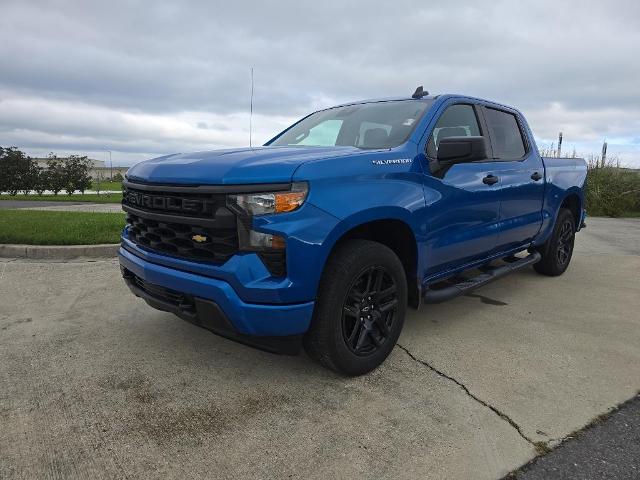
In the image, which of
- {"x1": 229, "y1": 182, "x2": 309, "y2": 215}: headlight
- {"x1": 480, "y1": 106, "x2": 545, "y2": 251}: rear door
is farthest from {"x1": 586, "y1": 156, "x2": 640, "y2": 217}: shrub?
{"x1": 229, "y1": 182, "x2": 309, "y2": 215}: headlight

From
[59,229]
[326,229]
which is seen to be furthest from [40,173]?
[326,229]

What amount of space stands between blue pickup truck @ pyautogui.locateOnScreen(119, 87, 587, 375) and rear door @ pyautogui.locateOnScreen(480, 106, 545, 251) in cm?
19

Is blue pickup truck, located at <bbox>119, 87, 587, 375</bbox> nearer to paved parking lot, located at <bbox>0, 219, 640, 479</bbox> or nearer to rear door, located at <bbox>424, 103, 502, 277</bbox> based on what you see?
rear door, located at <bbox>424, 103, 502, 277</bbox>

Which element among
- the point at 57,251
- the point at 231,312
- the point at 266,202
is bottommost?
the point at 57,251

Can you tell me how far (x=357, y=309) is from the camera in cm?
291

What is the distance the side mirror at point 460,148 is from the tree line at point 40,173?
74.2ft

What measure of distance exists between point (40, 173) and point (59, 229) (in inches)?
722

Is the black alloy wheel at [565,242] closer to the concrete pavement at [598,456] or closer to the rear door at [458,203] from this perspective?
the rear door at [458,203]

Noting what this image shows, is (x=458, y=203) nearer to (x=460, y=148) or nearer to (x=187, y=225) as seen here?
(x=460, y=148)

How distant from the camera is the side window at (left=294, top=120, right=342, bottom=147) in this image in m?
3.81

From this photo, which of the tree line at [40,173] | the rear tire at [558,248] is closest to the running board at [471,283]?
the rear tire at [558,248]

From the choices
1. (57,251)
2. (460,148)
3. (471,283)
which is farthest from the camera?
(57,251)

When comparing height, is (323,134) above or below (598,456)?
above

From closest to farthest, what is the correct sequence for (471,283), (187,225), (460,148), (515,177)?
(187,225) → (460,148) → (471,283) → (515,177)
